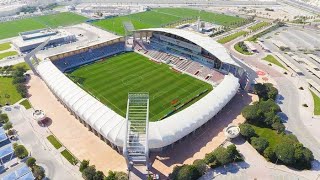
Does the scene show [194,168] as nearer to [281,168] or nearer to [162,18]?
[281,168]

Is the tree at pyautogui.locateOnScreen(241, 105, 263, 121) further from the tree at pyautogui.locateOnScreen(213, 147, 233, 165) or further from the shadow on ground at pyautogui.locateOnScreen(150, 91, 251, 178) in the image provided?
the tree at pyautogui.locateOnScreen(213, 147, 233, 165)

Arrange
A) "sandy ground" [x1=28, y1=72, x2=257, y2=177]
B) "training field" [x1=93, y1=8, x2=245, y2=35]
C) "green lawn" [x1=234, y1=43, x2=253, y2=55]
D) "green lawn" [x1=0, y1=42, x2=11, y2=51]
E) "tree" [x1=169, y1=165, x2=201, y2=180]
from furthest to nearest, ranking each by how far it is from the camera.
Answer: "training field" [x1=93, y1=8, x2=245, y2=35] < "green lawn" [x1=0, y1=42, x2=11, y2=51] < "green lawn" [x1=234, y1=43, x2=253, y2=55] < "sandy ground" [x1=28, y1=72, x2=257, y2=177] < "tree" [x1=169, y1=165, x2=201, y2=180]

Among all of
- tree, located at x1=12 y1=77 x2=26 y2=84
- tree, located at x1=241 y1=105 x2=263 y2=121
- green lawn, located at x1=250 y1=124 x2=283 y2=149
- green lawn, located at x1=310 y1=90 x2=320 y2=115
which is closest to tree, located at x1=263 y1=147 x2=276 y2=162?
green lawn, located at x1=250 y1=124 x2=283 y2=149

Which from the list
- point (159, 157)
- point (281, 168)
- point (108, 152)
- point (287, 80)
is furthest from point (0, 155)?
point (287, 80)

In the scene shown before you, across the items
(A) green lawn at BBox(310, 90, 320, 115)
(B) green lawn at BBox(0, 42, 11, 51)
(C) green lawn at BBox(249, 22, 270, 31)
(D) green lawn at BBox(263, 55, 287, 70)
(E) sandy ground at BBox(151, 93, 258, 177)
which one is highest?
(C) green lawn at BBox(249, 22, 270, 31)

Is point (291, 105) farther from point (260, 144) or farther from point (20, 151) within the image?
point (20, 151)

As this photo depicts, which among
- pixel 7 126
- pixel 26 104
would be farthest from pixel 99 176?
pixel 26 104

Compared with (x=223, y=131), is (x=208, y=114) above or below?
above
